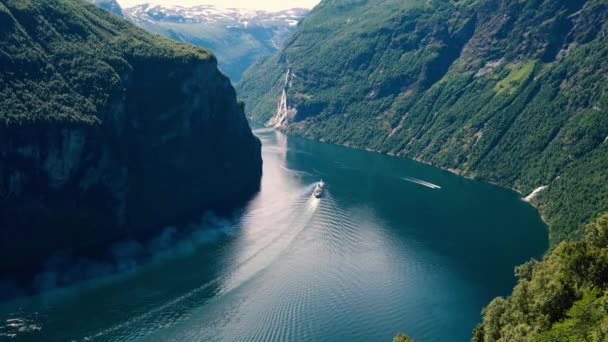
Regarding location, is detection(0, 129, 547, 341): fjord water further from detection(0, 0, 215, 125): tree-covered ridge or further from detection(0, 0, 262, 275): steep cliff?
detection(0, 0, 215, 125): tree-covered ridge

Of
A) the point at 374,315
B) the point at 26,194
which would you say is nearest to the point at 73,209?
the point at 26,194

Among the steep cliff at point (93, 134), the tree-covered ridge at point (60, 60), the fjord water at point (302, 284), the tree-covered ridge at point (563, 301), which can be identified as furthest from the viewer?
the tree-covered ridge at point (60, 60)

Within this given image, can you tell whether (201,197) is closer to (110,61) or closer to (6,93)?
(110,61)

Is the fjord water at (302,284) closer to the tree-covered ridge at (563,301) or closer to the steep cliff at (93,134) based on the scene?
the steep cliff at (93,134)

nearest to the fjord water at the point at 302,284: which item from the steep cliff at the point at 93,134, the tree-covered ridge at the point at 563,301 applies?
the steep cliff at the point at 93,134

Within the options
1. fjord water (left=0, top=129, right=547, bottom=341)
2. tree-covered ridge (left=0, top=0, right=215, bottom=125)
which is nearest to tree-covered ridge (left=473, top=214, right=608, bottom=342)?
fjord water (left=0, top=129, right=547, bottom=341)

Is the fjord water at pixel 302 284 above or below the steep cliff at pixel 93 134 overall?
below
